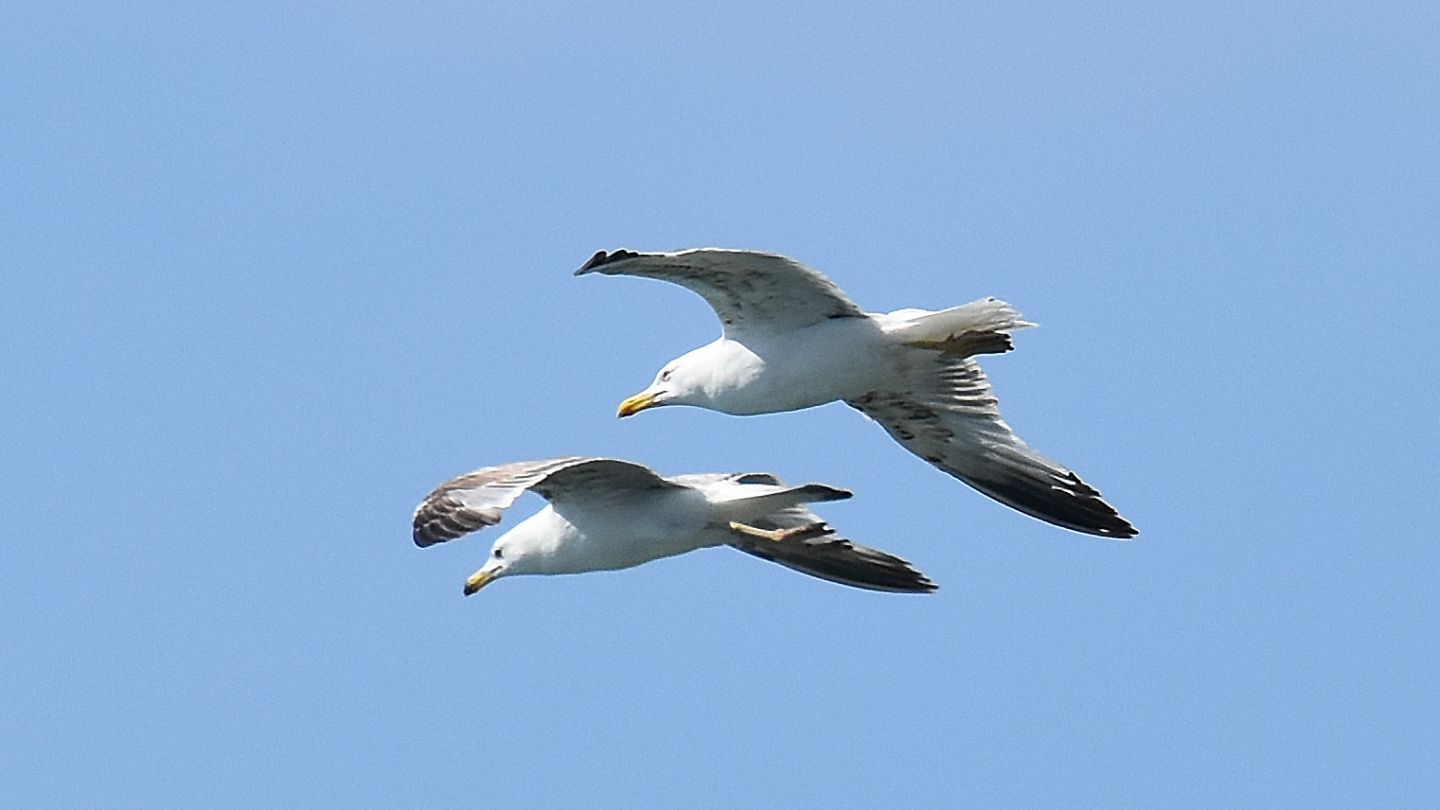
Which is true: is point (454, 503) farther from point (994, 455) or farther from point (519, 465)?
point (994, 455)

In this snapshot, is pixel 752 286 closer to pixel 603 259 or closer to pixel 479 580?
pixel 603 259

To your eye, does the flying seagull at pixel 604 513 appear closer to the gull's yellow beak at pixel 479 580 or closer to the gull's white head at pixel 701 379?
the gull's yellow beak at pixel 479 580

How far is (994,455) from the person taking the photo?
2030cm

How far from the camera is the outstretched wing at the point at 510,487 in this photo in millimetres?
17500

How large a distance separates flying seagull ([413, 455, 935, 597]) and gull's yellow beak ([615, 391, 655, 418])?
19.4 inches

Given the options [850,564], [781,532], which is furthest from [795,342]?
[850,564]

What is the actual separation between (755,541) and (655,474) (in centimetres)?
162

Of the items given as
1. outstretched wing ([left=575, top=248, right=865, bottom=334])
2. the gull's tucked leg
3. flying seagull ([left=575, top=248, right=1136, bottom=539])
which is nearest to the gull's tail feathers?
flying seagull ([left=575, top=248, right=1136, bottom=539])

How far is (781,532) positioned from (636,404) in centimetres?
123

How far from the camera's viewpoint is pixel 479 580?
20141mm

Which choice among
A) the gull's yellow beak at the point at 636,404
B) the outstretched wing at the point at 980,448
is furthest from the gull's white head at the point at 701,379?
the outstretched wing at the point at 980,448

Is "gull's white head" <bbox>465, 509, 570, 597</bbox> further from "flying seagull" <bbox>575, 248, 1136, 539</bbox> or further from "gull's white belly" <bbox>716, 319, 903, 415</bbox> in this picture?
"gull's white belly" <bbox>716, 319, 903, 415</bbox>

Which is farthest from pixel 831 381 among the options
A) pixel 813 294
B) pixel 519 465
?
pixel 519 465

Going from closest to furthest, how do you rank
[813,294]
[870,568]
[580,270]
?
1. [580,270]
2. [813,294]
3. [870,568]
